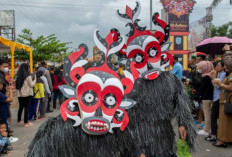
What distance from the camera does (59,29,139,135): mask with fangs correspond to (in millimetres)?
1583

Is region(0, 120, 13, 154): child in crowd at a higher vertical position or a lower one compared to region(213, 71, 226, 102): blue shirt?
lower

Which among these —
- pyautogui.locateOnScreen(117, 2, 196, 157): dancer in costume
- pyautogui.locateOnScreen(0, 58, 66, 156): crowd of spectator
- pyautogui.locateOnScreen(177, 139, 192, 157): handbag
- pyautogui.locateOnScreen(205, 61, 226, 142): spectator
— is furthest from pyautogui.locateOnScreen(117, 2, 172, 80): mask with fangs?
pyautogui.locateOnScreen(205, 61, 226, 142): spectator

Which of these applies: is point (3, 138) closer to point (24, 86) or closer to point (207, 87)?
point (24, 86)

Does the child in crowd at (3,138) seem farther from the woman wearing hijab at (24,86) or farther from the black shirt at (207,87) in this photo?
the black shirt at (207,87)

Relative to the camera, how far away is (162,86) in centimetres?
201

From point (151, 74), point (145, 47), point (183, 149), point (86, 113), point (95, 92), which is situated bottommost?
point (183, 149)

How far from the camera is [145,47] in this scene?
2.03 m

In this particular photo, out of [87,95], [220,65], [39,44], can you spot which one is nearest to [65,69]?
[87,95]

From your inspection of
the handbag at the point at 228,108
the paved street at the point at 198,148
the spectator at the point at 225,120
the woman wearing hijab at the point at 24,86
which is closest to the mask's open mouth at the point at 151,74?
the paved street at the point at 198,148

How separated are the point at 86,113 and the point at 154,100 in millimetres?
672

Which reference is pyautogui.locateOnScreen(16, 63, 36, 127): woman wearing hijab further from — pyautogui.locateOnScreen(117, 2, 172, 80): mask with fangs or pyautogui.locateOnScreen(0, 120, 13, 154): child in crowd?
pyautogui.locateOnScreen(117, 2, 172, 80): mask with fangs

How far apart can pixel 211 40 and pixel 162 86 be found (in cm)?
525

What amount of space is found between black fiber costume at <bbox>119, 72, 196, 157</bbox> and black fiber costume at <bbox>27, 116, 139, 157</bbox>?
268mm

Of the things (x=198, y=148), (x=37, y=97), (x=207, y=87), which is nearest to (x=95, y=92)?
(x=198, y=148)
